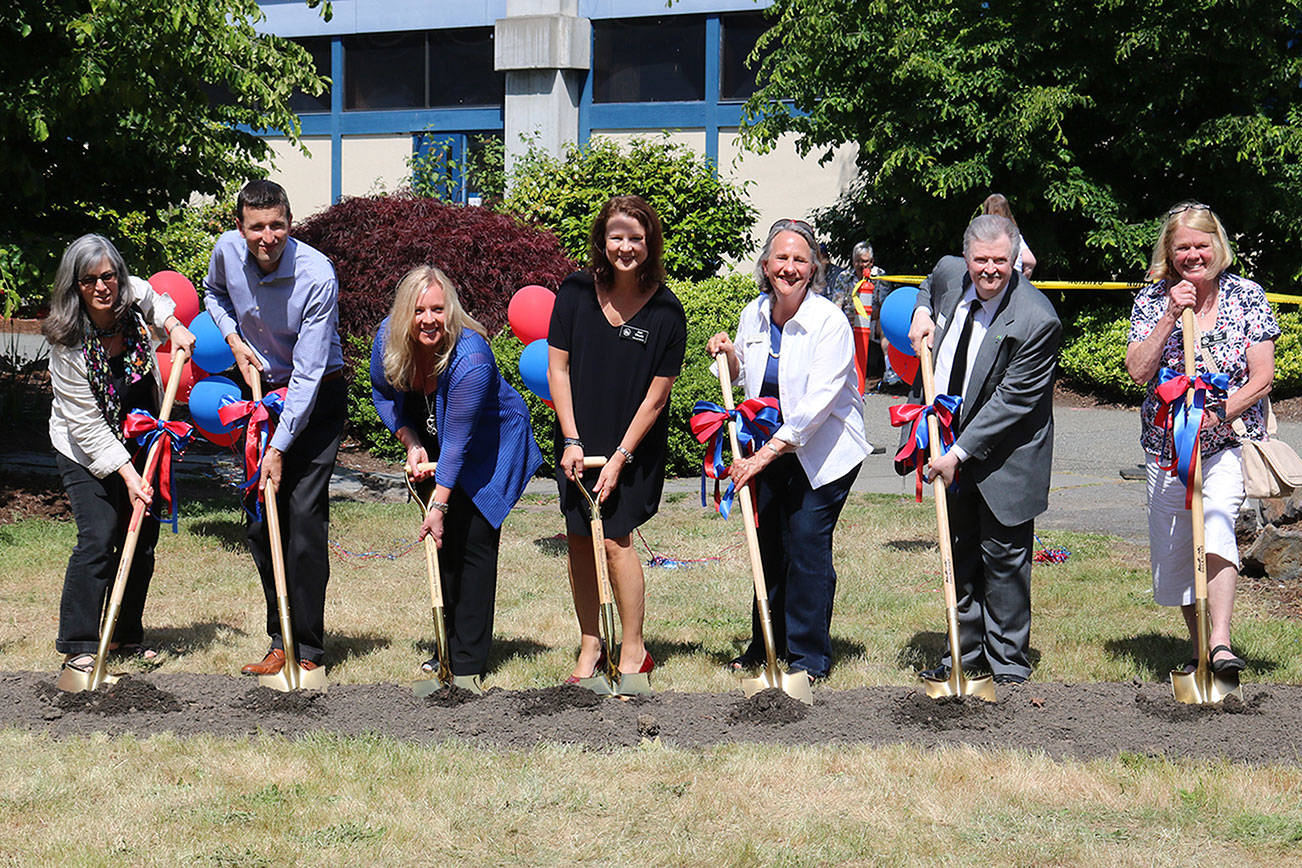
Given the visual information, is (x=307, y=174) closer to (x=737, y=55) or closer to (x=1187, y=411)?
(x=737, y=55)

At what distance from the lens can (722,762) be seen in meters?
4.65

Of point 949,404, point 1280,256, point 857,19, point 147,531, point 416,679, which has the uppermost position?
point 857,19

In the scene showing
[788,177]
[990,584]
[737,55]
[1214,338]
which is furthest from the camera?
[737,55]

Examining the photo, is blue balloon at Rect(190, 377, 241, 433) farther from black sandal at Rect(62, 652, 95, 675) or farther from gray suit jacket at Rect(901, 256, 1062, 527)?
gray suit jacket at Rect(901, 256, 1062, 527)

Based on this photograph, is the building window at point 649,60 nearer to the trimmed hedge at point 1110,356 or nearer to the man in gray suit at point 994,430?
the trimmed hedge at point 1110,356

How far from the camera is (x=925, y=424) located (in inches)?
216

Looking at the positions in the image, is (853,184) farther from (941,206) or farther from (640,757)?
(640,757)

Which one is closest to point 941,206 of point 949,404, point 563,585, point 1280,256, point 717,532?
point 1280,256

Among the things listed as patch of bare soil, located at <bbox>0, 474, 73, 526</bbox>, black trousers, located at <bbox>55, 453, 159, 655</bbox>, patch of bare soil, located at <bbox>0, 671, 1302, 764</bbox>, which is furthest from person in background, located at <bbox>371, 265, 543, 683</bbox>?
patch of bare soil, located at <bbox>0, 474, 73, 526</bbox>

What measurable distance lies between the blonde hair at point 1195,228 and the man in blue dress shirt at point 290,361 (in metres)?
3.25

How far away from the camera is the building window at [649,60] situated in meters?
23.3

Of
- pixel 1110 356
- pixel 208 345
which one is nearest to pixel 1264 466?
pixel 208 345

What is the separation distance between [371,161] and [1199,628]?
75.0 feet

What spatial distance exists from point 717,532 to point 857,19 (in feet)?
33.7
